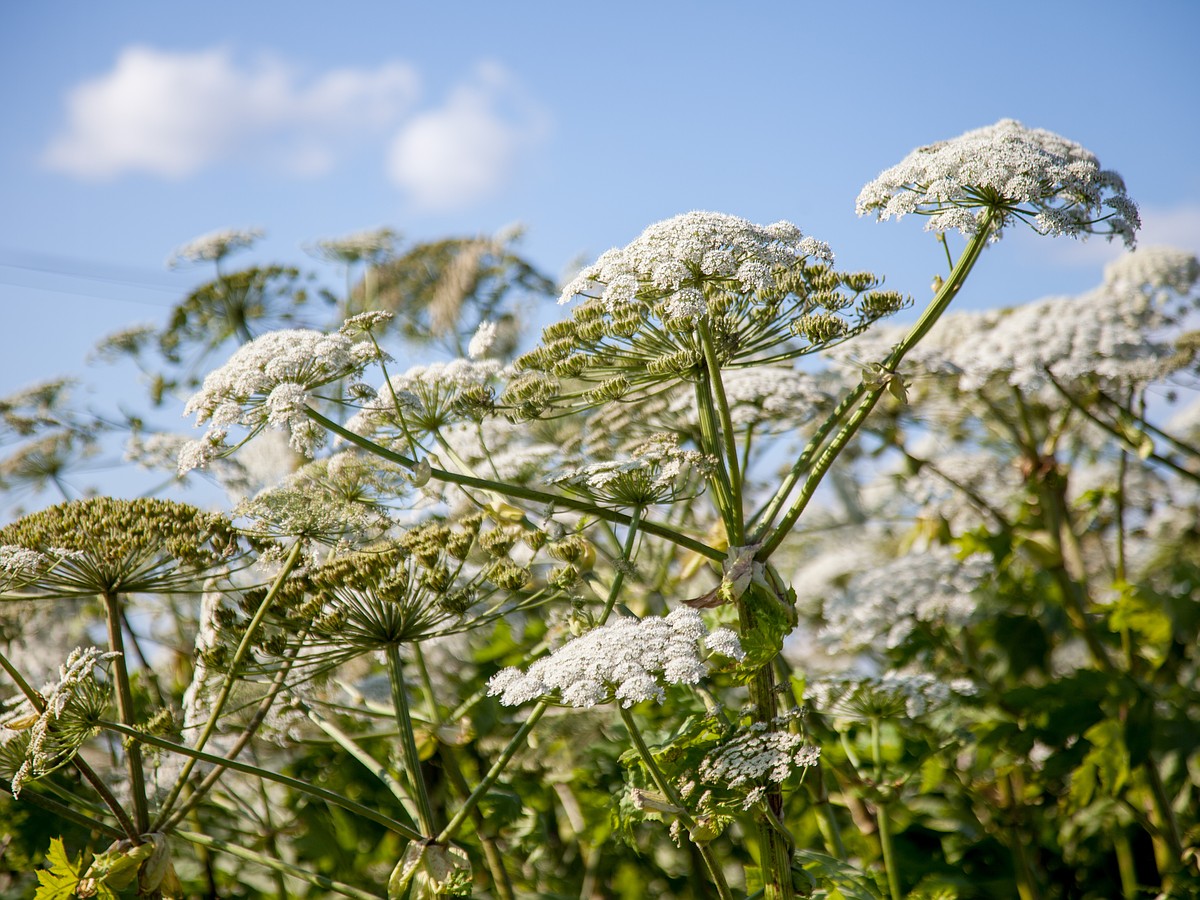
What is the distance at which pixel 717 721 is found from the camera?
3.79 metres

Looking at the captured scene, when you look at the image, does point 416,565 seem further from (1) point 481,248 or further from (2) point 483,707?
(1) point 481,248

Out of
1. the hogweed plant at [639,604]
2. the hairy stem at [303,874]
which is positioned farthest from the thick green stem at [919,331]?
the hairy stem at [303,874]

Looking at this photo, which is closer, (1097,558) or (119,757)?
(119,757)

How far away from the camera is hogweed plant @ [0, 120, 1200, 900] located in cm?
370

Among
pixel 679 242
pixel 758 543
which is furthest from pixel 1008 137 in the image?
pixel 758 543

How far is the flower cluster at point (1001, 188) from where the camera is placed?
12.1 ft

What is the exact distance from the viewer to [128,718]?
401 centimetres

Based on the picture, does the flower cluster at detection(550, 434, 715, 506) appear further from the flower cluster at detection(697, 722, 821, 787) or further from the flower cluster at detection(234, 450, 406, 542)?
the flower cluster at detection(697, 722, 821, 787)

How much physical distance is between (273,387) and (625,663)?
1711 millimetres

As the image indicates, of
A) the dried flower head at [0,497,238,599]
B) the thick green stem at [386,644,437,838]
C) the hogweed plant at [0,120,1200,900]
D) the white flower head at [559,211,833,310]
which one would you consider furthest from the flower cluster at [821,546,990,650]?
the dried flower head at [0,497,238,599]

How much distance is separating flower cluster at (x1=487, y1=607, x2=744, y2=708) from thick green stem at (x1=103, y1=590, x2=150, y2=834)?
4.85 feet

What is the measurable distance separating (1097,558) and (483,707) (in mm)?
6439

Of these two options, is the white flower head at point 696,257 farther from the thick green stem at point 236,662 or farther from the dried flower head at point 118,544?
the dried flower head at point 118,544

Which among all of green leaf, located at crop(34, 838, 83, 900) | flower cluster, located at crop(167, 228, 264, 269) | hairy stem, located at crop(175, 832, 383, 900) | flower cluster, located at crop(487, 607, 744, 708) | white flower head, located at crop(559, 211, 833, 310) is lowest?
hairy stem, located at crop(175, 832, 383, 900)
